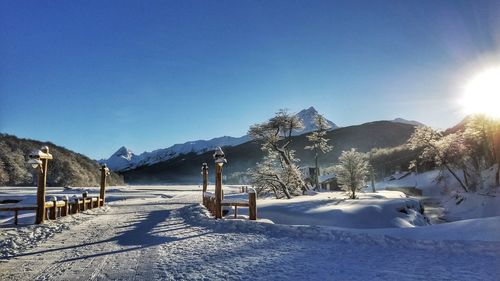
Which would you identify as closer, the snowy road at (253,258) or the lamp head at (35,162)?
the snowy road at (253,258)

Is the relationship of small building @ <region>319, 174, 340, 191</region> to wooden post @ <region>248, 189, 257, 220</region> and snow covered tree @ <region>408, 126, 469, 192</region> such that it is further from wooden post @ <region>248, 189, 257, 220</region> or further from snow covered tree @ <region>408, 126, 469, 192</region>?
wooden post @ <region>248, 189, 257, 220</region>

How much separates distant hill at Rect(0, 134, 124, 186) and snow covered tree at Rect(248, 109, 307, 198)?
29.8 m

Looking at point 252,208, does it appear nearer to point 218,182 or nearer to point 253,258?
point 218,182

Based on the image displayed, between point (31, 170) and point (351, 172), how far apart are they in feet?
139

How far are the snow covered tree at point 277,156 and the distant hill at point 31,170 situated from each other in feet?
97.6

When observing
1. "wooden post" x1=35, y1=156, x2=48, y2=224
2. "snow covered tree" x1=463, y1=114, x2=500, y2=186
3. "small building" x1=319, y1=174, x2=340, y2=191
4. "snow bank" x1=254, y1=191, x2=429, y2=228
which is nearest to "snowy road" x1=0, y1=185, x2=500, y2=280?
"wooden post" x1=35, y1=156, x2=48, y2=224

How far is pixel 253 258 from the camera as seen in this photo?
7.54 m

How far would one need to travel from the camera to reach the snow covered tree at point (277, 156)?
34375 mm

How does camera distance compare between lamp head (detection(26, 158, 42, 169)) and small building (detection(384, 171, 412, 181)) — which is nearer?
lamp head (detection(26, 158, 42, 169))

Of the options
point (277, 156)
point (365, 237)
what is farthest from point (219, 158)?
point (277, 156)

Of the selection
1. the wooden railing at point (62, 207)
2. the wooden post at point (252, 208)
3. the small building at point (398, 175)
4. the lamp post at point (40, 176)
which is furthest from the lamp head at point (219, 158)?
the small building at point (398, 175)

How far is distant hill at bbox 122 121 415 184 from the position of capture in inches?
5138

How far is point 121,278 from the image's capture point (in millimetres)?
6152

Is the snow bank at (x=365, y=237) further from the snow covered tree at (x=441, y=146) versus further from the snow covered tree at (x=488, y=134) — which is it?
the snow covered tree at (x=441, y=146)
